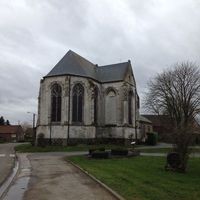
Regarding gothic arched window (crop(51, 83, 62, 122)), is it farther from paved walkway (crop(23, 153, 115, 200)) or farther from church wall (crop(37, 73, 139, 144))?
paved walkway (crop(23, 153, 115, 200))

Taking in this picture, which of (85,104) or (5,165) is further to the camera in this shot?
(85,104)

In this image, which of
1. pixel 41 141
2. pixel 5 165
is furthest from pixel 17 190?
pixel 41 141

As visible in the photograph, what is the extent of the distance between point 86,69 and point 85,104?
6.18 meters

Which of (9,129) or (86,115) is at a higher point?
(9,129)

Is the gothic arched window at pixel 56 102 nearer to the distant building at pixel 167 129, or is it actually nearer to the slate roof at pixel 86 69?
the slate roof at pixel 86 69

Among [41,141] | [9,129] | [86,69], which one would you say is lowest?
[41,141]

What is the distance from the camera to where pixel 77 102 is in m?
49.2

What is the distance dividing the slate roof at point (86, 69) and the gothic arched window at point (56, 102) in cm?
188

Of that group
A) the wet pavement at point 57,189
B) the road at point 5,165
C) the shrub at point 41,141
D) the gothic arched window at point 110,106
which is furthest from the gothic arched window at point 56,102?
the wet pavement at point 57,189

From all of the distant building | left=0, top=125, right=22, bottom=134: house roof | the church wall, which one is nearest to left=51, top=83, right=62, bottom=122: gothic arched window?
the church wall

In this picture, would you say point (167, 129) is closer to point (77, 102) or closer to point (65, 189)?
point (65, 189)

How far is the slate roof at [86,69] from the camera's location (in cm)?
4997

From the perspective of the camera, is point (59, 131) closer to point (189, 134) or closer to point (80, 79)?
point (80, 79)

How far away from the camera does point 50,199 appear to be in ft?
35.2
